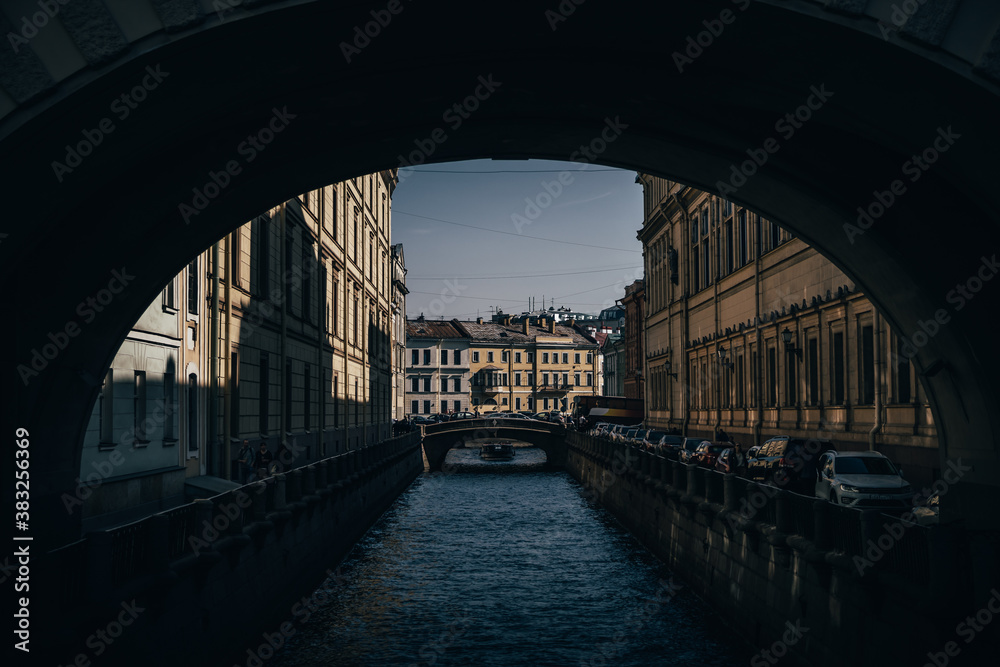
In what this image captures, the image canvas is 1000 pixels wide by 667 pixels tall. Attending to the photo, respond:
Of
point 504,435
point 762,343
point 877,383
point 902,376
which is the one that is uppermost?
point 762,343

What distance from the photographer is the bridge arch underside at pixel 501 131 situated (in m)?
8.17

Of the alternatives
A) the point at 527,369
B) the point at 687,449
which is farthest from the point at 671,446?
the point at 527,369

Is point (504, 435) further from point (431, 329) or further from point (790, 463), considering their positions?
point (431, 329)

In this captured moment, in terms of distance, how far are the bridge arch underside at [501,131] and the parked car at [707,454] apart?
1546 centimetres

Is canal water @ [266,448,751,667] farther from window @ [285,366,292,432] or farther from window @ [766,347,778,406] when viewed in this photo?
window @ [766,347,778,406]

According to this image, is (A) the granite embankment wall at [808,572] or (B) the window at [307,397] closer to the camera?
(A) the granite embankment wall at [808,572]

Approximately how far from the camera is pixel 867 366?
28672 millimetres

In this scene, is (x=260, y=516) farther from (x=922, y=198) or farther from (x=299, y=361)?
(x=299, y=361)

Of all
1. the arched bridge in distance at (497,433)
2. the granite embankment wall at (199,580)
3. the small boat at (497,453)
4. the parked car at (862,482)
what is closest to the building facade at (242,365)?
the granite embankment wall at (199,580)

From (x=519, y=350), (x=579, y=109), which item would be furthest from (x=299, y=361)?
(x=519, y=350)

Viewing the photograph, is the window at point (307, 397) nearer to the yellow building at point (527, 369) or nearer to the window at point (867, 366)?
the window at point (867, 366)

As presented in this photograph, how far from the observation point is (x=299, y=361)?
34.8 meters

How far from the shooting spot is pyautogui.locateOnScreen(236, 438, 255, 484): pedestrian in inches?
966

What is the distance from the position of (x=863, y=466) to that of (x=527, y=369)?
10302 centimetres
